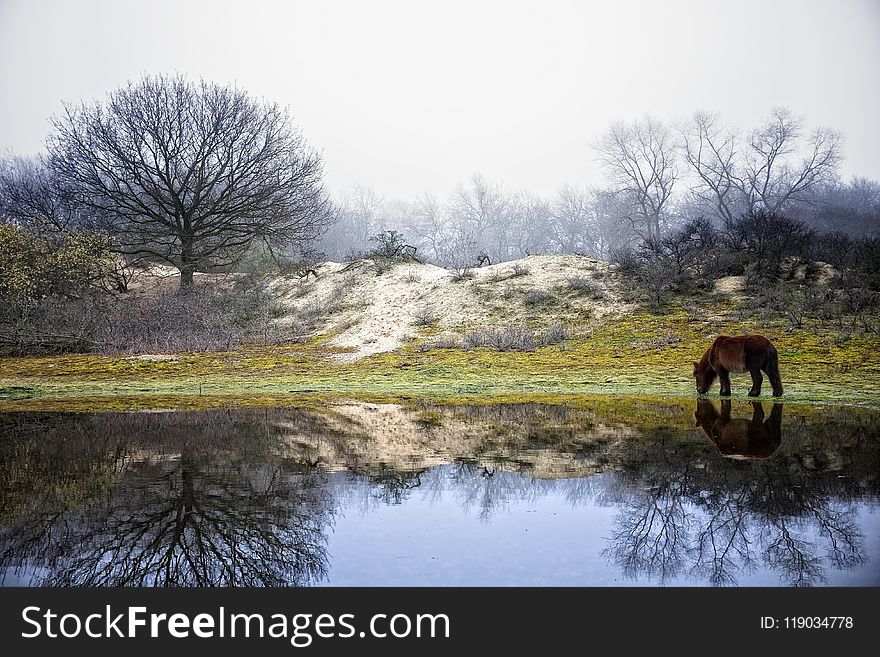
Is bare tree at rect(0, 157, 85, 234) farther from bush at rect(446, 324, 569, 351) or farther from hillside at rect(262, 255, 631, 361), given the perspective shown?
bush at rect(446, 324, 569, 351)

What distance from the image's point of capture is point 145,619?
429 cm

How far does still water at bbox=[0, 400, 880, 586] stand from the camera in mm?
4781

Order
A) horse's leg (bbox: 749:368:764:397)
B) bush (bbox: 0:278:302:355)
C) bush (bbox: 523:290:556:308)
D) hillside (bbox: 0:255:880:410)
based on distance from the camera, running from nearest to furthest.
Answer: horse's leg (bbox: 749:368:764:397) → hillside (bbox: 0:255:880:410) → bush (bbox: 0:278:302:355) → bush (bbox: 523:290:556:308)

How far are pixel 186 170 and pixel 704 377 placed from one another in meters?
29.4

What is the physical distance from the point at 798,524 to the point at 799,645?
1766 millimetres

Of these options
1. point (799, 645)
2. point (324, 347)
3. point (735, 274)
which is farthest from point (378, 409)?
point (735, 274)

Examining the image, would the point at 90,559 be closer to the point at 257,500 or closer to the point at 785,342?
the point at 257,500

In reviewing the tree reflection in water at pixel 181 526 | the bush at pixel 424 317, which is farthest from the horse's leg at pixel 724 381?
the bush at pixel 424 317

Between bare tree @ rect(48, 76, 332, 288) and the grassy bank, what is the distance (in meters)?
11.6

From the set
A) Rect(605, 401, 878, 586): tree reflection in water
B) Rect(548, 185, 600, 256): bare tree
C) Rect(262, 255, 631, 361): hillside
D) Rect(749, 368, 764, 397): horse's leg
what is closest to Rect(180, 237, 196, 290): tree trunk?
Rect(262, 255, 631, 361): hillside

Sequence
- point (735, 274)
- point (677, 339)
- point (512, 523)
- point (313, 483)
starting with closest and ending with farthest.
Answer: point (512, 523) → point (313, 483) → point (677, 339) → point (735, 274)

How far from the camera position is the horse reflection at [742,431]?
8516 mm

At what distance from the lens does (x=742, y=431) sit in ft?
32.9

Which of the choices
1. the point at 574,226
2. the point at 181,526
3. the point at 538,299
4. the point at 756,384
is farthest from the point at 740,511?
the point at 574,226
